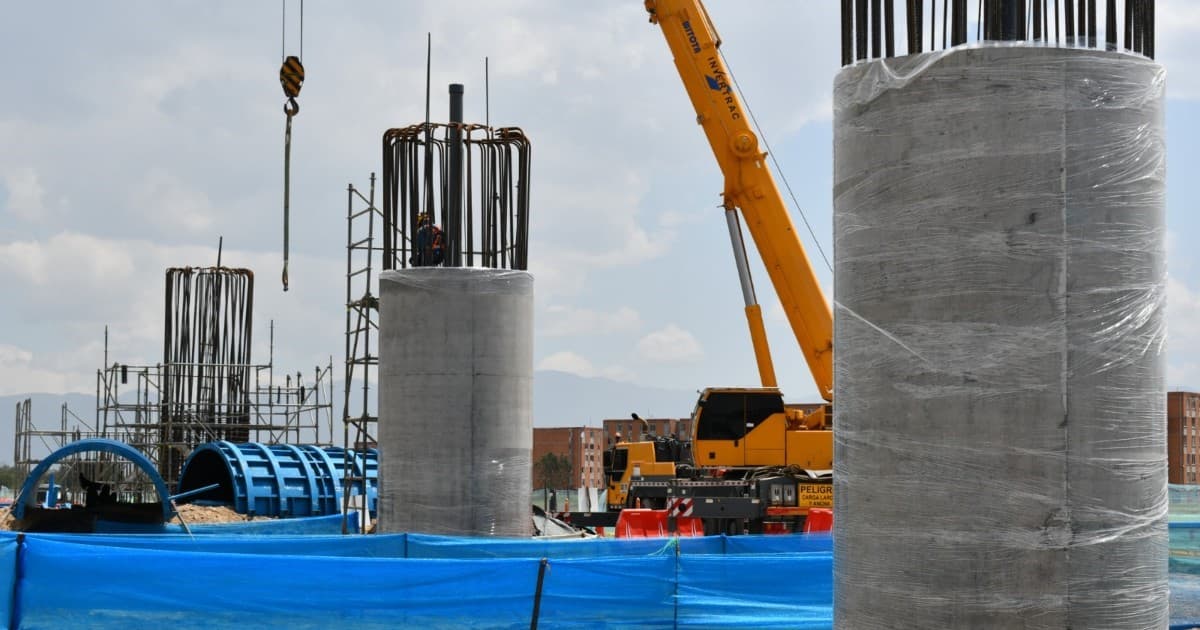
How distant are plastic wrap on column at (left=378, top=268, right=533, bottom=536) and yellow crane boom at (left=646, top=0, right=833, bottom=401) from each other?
8.23 metres

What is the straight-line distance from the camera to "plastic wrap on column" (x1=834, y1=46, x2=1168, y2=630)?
5.77 metres

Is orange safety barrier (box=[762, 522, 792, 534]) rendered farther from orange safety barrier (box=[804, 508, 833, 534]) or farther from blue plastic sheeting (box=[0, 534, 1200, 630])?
blue plastic sheeting (box=[0, 534, 1200, 630])

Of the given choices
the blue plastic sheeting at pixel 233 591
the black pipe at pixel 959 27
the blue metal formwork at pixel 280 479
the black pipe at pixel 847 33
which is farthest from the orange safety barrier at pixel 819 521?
the black pipe at pixel 959 27

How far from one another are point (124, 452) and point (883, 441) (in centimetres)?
1420

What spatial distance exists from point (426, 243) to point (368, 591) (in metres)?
8.03

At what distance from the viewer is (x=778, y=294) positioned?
2341 cm

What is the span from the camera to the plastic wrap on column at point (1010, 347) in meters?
5.77

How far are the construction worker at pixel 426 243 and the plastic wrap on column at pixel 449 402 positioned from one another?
102 cm

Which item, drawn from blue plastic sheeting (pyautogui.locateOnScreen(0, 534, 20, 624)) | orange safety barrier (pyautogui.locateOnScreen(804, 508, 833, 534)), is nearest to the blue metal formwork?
orange safety barrier (pyautogui.locateOnScreen(804, 508, 833, 534))

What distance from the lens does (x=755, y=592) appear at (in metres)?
10.6

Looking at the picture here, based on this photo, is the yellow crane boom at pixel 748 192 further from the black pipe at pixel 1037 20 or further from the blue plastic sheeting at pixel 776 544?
the black pipe at pixel 1037 20

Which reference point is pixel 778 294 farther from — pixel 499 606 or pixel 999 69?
pixel 999 69

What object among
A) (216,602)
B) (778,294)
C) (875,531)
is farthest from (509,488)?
(875,531)

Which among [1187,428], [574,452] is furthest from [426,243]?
[574,452]
